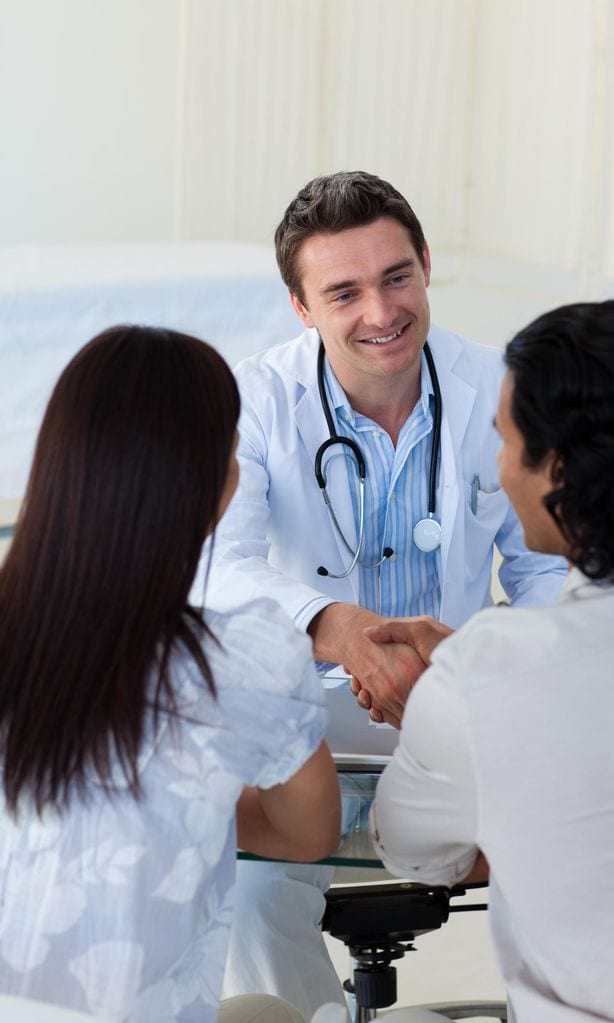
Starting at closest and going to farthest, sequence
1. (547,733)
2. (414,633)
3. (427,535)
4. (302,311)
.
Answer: (547,733), (414,633), (427,535), (302,311)

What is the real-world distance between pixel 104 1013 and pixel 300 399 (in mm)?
1149

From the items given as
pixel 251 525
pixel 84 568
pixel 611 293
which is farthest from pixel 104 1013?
pixel 611 293

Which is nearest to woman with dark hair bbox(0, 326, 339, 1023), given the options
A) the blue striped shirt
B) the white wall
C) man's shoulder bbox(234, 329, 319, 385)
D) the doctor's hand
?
the doctor's hand

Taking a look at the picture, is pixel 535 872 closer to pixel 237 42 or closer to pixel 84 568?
pixel 84 568

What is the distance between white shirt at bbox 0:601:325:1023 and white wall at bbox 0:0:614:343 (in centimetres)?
367

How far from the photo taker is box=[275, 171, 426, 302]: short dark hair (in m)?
1.92

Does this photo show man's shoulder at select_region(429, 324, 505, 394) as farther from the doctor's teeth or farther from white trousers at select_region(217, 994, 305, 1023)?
white trousers at select_region(217, 994, 305, 1023)

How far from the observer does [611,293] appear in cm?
504

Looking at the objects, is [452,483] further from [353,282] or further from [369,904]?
[369,904]

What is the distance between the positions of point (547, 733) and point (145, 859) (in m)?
0.31

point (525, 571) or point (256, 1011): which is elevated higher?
point (525, 571)

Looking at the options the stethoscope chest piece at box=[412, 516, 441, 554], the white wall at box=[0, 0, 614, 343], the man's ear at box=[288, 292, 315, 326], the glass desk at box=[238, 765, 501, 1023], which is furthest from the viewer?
the white wall at box=[0, 0, 614, 343]

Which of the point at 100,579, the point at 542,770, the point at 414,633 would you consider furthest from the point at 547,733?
the point at 414,633

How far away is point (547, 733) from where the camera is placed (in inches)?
36.9
